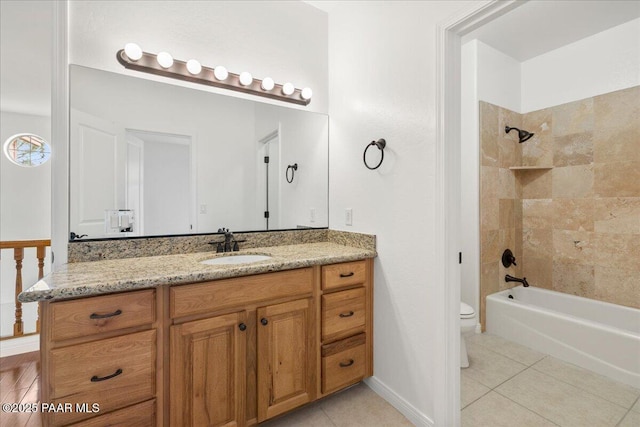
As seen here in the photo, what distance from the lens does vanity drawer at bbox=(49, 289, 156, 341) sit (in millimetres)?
995

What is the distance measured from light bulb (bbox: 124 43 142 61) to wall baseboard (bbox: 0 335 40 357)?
230 cm

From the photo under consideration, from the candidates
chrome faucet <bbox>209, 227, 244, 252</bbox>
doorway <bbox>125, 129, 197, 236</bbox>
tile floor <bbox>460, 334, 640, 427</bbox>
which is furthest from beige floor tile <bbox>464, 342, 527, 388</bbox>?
doorway <bbox>125, 129, 197, 236</bbox>

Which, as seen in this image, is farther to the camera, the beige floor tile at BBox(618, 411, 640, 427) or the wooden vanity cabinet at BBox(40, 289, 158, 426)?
the beige floor tile at BBox(618, 411, 640, 427)

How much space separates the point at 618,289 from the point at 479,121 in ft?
5.91

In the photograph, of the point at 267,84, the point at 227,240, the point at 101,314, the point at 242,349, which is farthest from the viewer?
the point at 267,84

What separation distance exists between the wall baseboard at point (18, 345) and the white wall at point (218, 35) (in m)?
2.16

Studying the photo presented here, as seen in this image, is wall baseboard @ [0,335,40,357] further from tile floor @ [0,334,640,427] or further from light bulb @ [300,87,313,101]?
light bulb @ [300,87,313,101]

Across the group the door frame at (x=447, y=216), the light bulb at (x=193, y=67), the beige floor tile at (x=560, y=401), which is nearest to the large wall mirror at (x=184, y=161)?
the light bulb at (x=193, y=67)

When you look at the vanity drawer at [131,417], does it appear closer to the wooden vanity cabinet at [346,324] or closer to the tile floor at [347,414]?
the tile floor at [347,414]

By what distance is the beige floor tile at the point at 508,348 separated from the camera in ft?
7.20

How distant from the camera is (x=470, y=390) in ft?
5.94

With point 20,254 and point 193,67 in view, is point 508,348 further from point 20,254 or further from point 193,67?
point 20,254

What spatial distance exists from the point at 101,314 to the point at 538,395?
2.41 meters

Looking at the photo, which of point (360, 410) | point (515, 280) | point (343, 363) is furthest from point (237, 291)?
point (515, 280)
